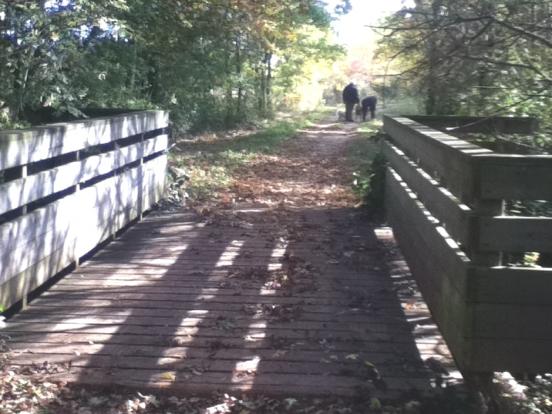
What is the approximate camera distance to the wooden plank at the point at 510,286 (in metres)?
3.59

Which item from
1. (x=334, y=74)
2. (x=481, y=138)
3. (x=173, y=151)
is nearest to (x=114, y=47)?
(x=173, y=151)

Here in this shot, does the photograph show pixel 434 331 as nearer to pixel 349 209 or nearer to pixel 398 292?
pixel 398 292

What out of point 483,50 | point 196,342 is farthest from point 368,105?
point 196,342

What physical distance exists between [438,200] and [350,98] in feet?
84.7

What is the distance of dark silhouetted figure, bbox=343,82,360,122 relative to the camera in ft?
96.8

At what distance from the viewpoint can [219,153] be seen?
53.3ft

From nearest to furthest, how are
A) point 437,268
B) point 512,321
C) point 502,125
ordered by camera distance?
point 512,321 < point 437,268 < point 502,125

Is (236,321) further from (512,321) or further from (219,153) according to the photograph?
(219,153)

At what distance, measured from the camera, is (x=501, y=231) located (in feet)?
11.7

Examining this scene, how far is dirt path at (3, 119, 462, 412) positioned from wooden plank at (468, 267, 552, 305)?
2.61 ft

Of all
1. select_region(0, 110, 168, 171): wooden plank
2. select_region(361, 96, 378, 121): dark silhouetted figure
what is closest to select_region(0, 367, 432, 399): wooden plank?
select_region(0, 110, 168, 171): wooden plank

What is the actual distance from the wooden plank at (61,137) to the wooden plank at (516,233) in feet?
10.6

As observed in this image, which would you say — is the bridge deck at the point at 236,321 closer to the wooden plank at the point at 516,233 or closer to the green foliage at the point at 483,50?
the wooden plank at the point at 516,233

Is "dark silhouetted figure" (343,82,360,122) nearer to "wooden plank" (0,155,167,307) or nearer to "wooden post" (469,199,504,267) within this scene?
"wooden plank" (0,155,167,307)
